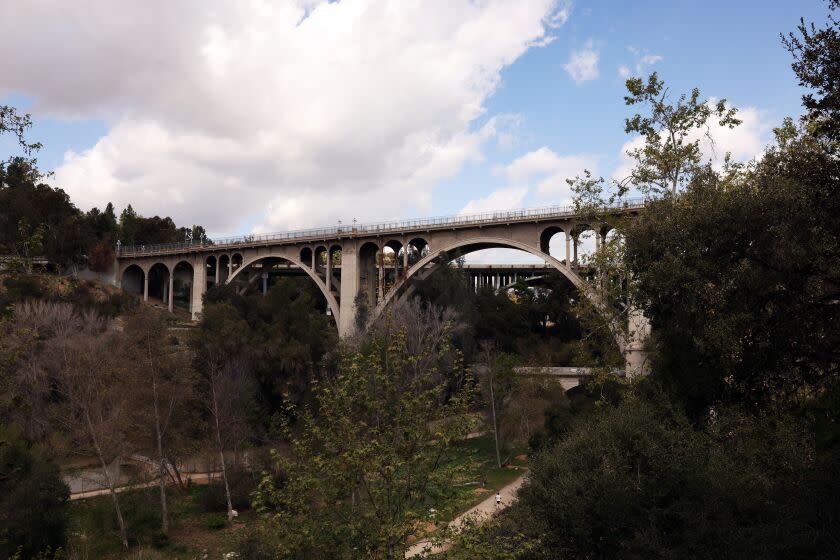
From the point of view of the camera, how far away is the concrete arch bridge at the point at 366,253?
35.8m

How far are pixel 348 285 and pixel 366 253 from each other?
121 inches

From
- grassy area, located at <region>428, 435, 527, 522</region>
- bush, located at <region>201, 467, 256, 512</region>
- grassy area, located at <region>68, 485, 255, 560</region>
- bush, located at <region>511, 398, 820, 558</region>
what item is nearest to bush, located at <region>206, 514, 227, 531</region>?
grassy area, located at <region>68, 485, 255, 560</region>

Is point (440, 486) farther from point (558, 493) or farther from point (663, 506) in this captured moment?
point (663, 506)

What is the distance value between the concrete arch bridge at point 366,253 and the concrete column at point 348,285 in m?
0.08


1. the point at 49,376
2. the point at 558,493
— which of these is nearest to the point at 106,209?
the point at 49,376

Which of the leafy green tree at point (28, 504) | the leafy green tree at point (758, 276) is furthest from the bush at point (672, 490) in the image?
the leafy green tree at point (28, 504)

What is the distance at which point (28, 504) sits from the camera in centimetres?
1529

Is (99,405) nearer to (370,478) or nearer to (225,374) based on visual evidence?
(225,374)

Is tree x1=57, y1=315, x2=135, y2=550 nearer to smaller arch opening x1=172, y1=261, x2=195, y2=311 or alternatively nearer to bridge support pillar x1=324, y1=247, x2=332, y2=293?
bridge support pillar x1=324, y1=247, x2=332, y2=293

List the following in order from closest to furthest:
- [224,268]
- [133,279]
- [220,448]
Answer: [220,448] → [224,268] → [133,279]

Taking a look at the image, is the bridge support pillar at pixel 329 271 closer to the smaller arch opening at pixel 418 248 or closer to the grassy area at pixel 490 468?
the smaller arch opening at pixel 418 248

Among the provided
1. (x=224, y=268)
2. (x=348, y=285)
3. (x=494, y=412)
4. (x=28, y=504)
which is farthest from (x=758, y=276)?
(x=224, y=268)

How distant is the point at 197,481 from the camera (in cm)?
2647

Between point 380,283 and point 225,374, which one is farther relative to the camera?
point 380,283
